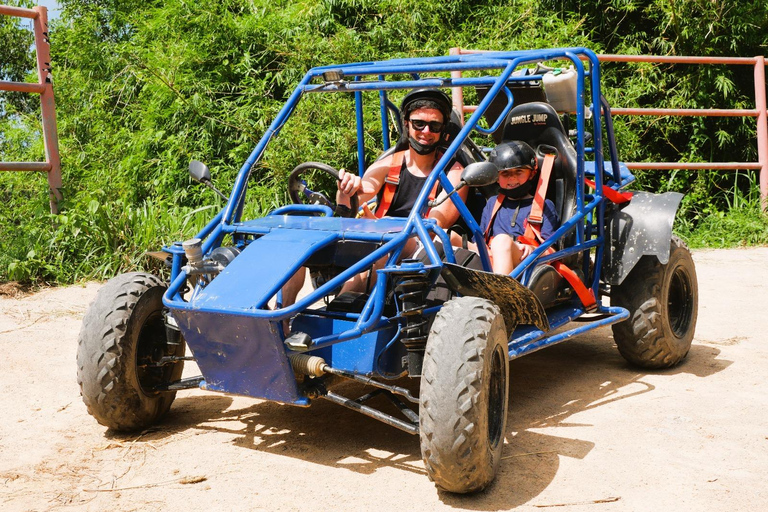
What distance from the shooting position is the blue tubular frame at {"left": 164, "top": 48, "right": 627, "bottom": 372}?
11.7ft

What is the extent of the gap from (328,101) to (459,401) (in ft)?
19.6

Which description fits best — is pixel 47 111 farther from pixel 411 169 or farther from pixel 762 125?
pixel 762 125

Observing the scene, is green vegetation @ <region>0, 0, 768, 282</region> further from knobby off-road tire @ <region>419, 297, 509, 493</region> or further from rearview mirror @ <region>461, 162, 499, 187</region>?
knobby off-road tire @ <region>419, 297, 509, 493</region>

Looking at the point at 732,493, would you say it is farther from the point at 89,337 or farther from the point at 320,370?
the point at 89,337

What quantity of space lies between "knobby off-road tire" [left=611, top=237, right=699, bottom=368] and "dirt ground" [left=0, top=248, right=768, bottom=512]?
0.38 feet

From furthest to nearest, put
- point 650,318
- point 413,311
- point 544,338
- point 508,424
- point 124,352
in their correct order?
point 650,318
point 544,338
point 508,424
point 124,352
point 413,311

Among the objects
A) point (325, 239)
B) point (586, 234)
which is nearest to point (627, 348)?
point (586, 234)

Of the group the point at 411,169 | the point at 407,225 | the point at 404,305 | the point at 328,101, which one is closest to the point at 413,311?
the point at 404,305

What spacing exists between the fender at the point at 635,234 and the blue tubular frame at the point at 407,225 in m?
0.07

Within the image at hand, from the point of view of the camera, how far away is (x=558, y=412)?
4387 mm

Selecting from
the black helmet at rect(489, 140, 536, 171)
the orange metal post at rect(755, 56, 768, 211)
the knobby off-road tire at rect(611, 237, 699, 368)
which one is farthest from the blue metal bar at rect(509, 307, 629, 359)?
the orange metal post at rect(755, 56, 768, 211)

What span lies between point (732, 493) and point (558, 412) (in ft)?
3.57

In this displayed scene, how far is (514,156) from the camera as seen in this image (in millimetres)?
4668

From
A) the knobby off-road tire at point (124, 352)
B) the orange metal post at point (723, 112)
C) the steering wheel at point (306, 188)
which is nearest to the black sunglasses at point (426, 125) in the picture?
the steering wheel at point (306, 188)
